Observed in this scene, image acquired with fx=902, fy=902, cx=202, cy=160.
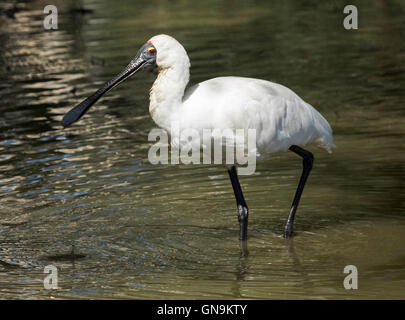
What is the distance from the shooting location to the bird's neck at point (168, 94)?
684 centimetres

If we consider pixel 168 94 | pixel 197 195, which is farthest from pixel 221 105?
pixel 197 195

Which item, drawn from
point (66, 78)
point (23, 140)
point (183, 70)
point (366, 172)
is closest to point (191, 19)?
point (66, 78)

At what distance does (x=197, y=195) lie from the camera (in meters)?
8.90

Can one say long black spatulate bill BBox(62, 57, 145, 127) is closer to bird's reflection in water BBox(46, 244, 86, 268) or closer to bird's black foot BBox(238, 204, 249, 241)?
bird's reflection in water BBox(46, 244, 86, 268)

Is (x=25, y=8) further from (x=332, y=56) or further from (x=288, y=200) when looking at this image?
(x=288, y=200)

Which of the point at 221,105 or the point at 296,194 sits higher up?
the point at 221,105

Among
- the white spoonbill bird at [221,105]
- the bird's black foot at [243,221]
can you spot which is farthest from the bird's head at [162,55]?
the bird's black foot at [243,221]

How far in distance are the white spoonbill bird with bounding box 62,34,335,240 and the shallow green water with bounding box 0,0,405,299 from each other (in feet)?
2.11

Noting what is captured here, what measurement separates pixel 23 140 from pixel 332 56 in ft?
21.0

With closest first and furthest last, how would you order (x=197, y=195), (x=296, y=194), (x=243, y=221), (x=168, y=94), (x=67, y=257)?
1. (x=168, y=94)
2. (x=67, y=257)
3. (x=243, y=221)
4. (x=296, y=194)
5. (x=197, y=195)

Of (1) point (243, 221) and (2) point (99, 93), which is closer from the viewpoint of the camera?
(2) point (99, 93)

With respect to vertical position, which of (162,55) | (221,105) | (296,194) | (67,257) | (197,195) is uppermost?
(162,55)

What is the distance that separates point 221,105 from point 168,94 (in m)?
0.41

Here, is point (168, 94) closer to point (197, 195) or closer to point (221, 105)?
point (221, 105)
